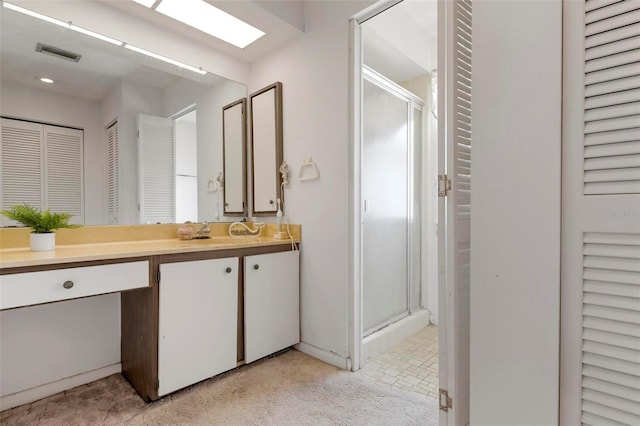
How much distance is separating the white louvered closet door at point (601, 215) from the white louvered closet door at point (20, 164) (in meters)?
2.39

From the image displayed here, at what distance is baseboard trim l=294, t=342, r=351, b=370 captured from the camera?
204cm

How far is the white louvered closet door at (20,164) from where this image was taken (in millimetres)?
1653

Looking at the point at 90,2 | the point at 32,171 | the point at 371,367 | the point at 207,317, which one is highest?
the point at 90,2

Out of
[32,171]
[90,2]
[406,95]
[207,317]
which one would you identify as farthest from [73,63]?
[406,95]

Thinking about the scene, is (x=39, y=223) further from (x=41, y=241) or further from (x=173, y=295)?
(x=173, y=295)

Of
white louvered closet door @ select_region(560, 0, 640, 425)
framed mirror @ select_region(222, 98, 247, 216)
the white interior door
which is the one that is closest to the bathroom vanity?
framed mirror @ select_region(222, 98, 247, 216)

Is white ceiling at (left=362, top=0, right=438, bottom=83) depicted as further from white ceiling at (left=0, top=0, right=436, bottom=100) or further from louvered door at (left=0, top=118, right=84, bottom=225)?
louvered door at (left=0, top=118, right=84, bottom=225)

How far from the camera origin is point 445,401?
1187 mm

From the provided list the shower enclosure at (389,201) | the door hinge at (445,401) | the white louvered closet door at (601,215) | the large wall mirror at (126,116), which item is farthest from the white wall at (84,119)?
the white louvered closet door at (601,215)

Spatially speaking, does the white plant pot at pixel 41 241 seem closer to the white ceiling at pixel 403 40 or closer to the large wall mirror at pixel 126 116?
the large wall mirror at pixel 126 116

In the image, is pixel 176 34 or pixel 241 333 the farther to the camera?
pixel 176 34

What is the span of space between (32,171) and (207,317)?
1.27 meters

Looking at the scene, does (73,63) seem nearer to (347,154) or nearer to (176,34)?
(176,34)

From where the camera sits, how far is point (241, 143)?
8.87 ft
